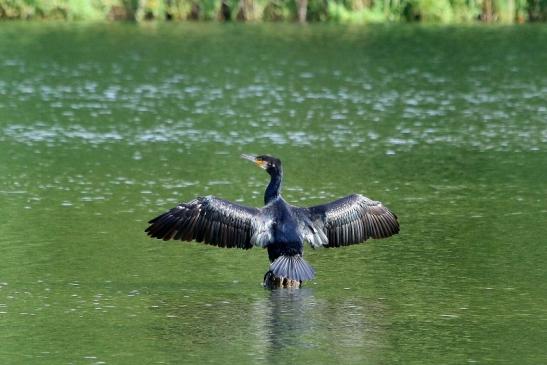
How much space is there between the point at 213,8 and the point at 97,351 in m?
57.1

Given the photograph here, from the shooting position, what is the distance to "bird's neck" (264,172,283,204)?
16.8m

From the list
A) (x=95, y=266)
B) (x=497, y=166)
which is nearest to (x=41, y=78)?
(x=497, y=166)

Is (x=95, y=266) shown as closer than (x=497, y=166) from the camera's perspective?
Yes

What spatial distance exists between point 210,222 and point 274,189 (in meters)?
0.85

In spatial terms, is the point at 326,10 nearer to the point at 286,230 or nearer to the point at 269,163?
the point at 269,163

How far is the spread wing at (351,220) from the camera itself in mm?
17000

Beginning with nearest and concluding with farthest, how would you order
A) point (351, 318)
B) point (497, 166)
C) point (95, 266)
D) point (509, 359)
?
1. point (509, 359)
2. point (351, 318)
3. point (95, 266)
4. point (497, 166)

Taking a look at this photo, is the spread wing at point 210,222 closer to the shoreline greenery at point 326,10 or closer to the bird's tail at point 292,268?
the bird's tail at point 292,268

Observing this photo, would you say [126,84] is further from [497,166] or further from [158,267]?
[158,267]

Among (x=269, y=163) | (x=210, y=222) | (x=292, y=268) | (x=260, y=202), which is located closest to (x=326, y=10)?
(x=260, y=202)

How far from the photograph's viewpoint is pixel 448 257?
18781 mm

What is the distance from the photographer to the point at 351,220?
1725 cm

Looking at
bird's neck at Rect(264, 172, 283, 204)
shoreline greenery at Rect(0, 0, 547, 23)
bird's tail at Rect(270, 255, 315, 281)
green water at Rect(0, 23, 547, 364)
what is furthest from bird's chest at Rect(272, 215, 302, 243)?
shoreline greenery at Rect(0, 0, 547, 23)

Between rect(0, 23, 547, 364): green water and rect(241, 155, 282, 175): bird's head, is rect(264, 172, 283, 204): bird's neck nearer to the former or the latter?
rect(241, 155, 282, 175): bird's head
